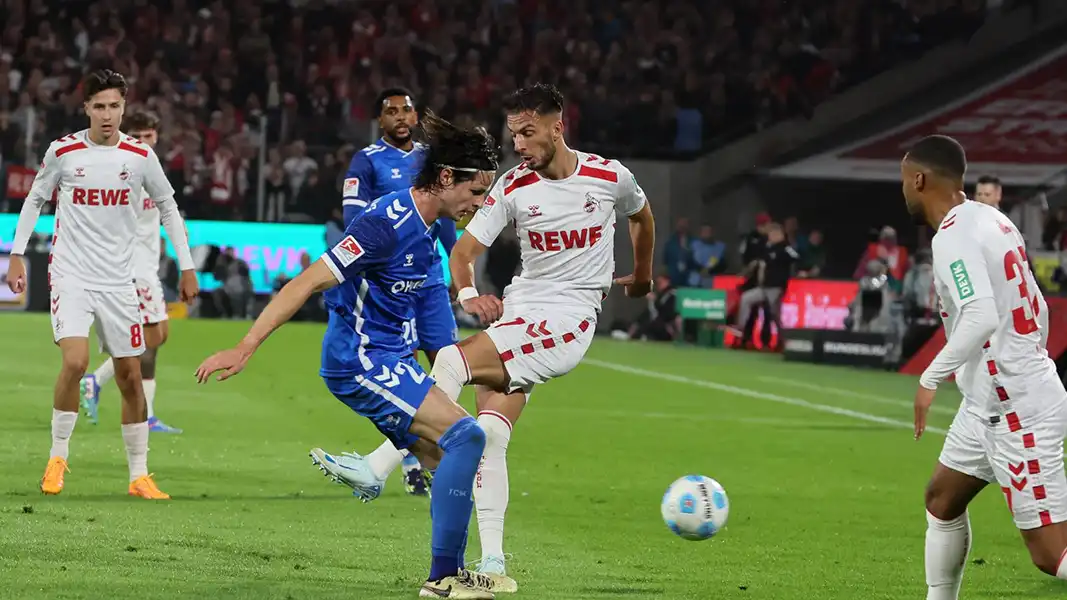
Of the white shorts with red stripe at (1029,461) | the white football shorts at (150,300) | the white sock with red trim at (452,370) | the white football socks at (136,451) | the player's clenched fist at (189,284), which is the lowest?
the white football socks at (136,451)

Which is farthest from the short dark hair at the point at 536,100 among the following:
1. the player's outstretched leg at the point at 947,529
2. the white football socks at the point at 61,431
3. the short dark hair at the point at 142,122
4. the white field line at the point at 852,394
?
the white field line at the point at 852,394

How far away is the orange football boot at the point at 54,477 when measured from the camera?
982 centimetres

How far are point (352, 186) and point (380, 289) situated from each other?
3.80 meters

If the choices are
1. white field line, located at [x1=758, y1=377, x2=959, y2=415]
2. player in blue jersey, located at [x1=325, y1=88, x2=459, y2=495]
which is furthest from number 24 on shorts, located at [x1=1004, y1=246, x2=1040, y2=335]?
white field line, located at [x1=758, y1=377, x2=959, y2=415]

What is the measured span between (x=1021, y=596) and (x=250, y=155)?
25.3 metres

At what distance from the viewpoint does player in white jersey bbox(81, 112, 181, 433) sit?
472 inches

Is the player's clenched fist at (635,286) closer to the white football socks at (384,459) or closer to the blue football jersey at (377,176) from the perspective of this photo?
the white football socks at (384,459)

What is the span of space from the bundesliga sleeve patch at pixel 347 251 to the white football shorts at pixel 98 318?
150 inches

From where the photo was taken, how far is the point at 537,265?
8.28m

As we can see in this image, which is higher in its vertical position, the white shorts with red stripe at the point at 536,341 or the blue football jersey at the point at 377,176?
the blue football jersey at the point at 377,176

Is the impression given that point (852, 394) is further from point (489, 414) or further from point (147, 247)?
point (489, 414)

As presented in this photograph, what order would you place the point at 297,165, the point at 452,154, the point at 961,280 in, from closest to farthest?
the point at 961,280, the point at 452,154, the point at 297,165

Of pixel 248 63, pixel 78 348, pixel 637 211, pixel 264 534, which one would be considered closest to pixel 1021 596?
pixel 637 211

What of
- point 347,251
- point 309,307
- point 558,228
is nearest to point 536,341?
point 558,228
